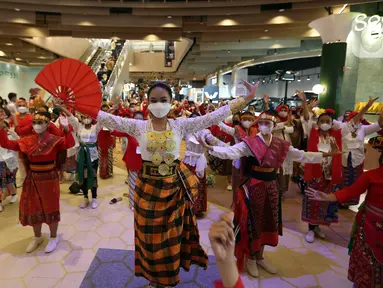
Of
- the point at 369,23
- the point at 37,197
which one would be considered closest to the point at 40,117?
the point at 37,197

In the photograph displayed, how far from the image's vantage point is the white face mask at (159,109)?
2.00 m

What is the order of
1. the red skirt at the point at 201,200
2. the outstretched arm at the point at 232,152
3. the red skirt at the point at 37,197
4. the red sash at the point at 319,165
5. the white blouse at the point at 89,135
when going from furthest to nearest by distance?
the white blouse at the point at 89,135
the red skirt at the point at 201,200
the red sash at the point at 319,165
the red skirt at the point at 37,197
the outstretched arm at the point at 232,152

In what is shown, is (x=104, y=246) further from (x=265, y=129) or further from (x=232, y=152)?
(x=265, y=129)

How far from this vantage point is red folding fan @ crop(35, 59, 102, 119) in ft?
6.39

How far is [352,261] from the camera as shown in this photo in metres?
2.08

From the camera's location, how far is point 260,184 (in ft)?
8.02

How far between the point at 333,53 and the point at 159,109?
24.6ft

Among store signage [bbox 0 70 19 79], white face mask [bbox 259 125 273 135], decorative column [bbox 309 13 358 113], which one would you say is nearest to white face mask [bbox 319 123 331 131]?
white face mask [bbox 259 125 273 135]

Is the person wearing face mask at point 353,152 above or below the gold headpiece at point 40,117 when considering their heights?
below

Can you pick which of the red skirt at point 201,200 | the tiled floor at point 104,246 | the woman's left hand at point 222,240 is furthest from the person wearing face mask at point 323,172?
the woman's left hand at point 222,240

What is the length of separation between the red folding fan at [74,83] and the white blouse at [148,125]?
0.11 m

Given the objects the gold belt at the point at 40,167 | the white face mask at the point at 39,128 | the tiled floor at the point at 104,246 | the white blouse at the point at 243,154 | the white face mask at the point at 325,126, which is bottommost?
the tiled floor at the point at 104,246

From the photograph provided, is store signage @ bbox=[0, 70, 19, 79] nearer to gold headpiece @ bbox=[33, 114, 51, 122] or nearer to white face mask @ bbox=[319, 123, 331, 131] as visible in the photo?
gold headpiece @ bbox=[33, 114, 51, 122]

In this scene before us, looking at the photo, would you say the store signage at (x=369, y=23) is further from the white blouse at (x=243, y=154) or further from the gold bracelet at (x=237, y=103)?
the gold bracelet at (x=237, y=103)
